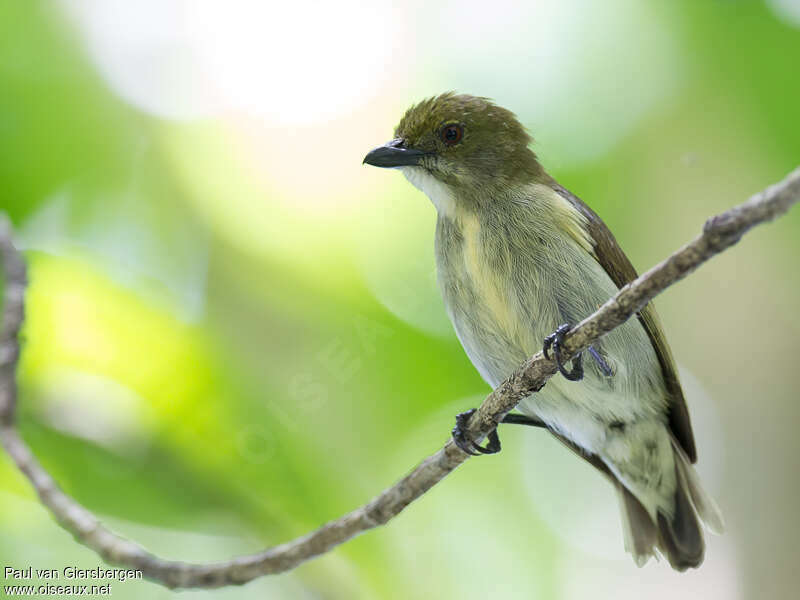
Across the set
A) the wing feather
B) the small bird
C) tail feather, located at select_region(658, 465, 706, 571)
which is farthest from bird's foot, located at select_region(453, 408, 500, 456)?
tail feather, located at select_region(658, 465, 706, 571)

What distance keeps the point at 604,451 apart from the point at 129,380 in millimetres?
2231

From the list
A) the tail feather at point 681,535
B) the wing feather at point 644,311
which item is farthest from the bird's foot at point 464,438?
the tail feather at point 681,535

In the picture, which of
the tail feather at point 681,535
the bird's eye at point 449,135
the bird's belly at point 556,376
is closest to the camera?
the bird's belly at point 556,376

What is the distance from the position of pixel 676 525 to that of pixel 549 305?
1587 mm

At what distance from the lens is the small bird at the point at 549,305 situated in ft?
10.5

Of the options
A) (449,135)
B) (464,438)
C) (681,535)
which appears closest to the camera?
(464,438)

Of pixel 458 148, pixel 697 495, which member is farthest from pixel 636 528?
pixel 458 148

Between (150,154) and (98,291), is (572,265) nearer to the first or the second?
(98,291)

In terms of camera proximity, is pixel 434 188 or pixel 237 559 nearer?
pixel 237 559

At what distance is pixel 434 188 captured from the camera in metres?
3.70

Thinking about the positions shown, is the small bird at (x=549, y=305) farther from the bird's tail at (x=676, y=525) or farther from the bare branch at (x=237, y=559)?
the bare branch at (x=237, y=559)

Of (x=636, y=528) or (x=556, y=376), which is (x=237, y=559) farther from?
(x=636, y=528)

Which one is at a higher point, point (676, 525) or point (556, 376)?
point (556, 376)

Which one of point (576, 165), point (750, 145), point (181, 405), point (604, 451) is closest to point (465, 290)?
point (604, 451)
